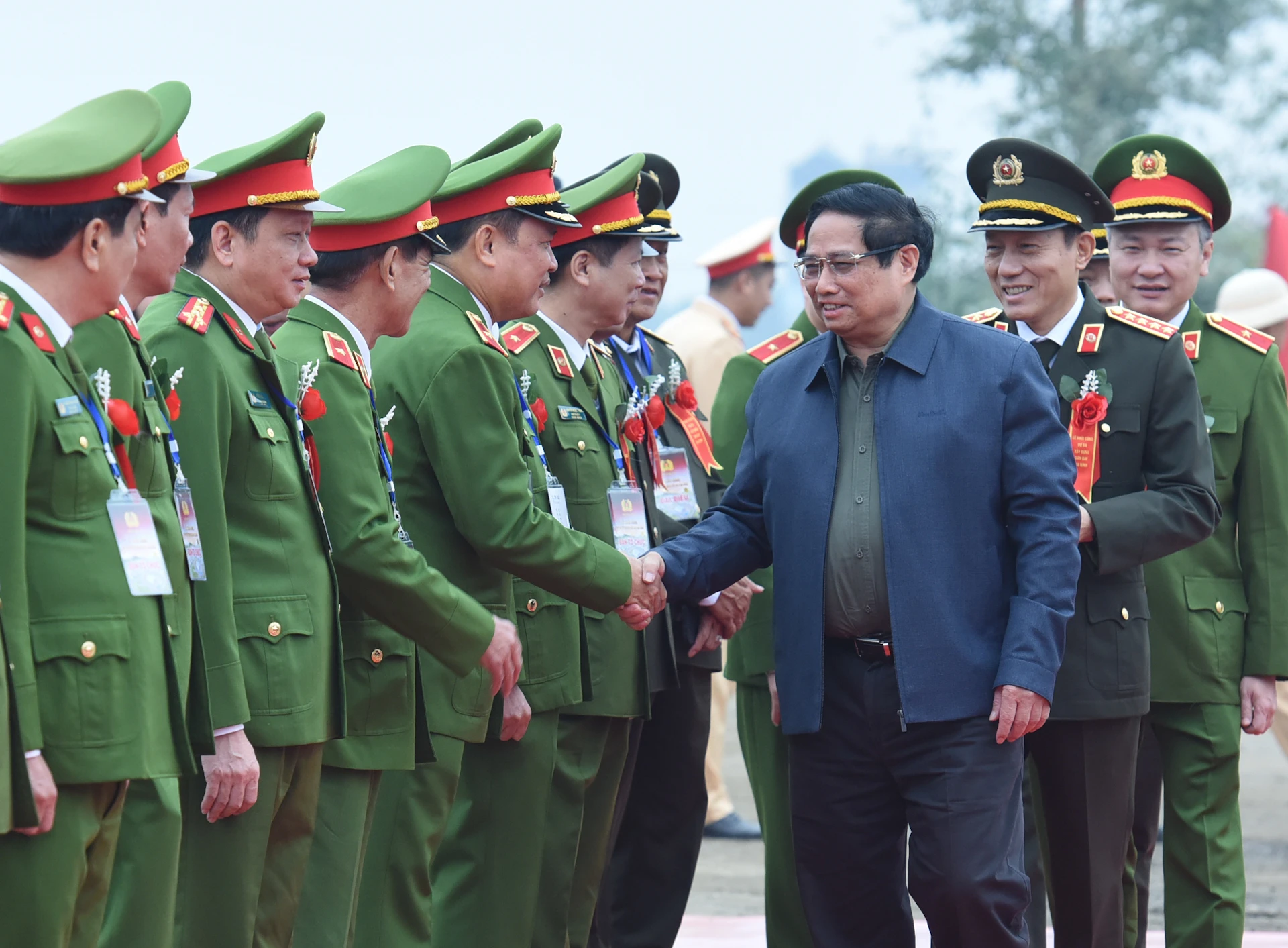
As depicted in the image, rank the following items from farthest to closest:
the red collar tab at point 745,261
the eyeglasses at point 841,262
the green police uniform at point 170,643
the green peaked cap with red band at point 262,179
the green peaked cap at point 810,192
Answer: the red collar tab at point 745,261
the green peaked cap at point 810,192
the eyeglasses at point 841,262
the green peaked cap with red band at point 262,179
the green police uniform at point 170,643

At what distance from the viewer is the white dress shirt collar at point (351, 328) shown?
3699 millimetres

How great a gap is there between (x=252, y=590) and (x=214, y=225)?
724 mm

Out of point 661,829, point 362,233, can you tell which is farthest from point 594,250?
point 661,829

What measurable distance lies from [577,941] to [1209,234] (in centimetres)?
266

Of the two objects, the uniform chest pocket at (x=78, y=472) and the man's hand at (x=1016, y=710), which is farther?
the man's hand at (x=1016, y=710)

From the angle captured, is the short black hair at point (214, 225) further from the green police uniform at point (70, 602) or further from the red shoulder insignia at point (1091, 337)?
the red shoulder insignia at point (1091, 337)

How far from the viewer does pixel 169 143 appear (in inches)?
123

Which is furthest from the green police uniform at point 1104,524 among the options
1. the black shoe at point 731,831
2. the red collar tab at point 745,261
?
the black shoe at point 731,831

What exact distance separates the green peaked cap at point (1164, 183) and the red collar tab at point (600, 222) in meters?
1.42

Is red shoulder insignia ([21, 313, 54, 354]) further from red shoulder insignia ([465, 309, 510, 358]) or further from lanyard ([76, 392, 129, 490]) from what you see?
red shoulder insignia ([465, 309, 510, 358])

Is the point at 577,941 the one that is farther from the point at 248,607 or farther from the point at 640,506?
the point at 248,607

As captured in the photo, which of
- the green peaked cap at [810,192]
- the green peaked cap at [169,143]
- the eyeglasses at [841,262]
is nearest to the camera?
the green peaked cap at [169,143]

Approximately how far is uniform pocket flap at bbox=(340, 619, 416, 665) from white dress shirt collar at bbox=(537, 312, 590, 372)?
3.68 feet

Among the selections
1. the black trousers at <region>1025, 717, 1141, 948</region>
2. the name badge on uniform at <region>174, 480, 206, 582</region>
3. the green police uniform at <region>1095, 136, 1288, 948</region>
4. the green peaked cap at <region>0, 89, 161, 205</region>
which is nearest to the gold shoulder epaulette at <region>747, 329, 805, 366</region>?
the green police uniform at <region>1095, 136, 1288, 948</region>
